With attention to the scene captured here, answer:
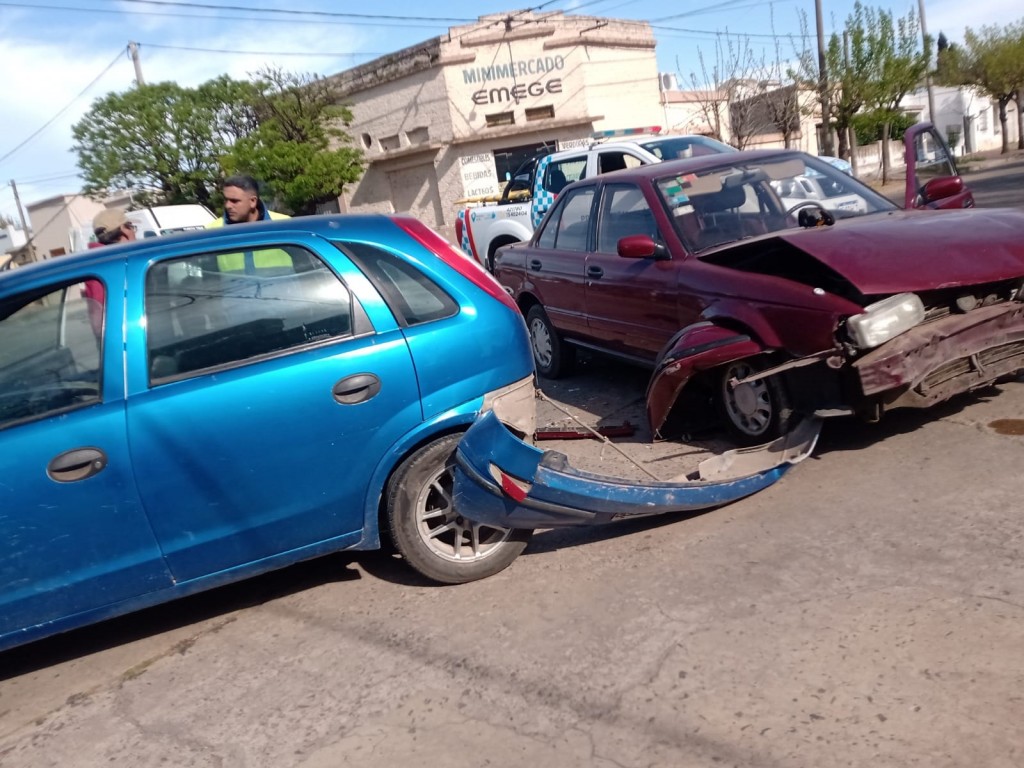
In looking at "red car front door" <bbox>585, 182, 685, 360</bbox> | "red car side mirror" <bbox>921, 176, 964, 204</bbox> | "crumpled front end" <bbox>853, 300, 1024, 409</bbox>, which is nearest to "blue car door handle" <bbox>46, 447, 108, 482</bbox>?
"crumpled front end" <bbox>853, 300, 1024, 409</bbox>

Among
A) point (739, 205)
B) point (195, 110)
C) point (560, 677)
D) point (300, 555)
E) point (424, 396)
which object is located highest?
point (195, 110)

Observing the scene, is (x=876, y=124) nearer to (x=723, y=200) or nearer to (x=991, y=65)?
(x=991, y=65)

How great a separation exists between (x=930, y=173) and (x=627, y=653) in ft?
19.8

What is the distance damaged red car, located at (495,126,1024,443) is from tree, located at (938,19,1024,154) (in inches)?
1511

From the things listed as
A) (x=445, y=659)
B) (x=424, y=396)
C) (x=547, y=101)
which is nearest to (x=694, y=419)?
(x=424, y=396)

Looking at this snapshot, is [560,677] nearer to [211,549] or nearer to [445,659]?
[445,659]

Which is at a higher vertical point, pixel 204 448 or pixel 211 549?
pixel 204 448

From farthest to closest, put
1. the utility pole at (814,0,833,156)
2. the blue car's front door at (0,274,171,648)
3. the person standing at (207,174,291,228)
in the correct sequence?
the utility pole at (814,0,833,156)
the person standing at (207,174,291,228)
the blue car's front door at (0,274,171,648)

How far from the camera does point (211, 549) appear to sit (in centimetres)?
366

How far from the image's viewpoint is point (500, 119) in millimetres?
30344

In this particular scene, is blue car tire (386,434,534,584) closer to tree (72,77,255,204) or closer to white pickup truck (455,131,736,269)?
white pickup truck (455,131,736,269)

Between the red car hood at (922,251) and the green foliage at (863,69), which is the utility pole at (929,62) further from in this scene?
the red car hood at (922,251)

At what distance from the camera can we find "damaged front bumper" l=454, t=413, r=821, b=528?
12.5ft

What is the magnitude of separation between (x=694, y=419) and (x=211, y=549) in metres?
3.40
